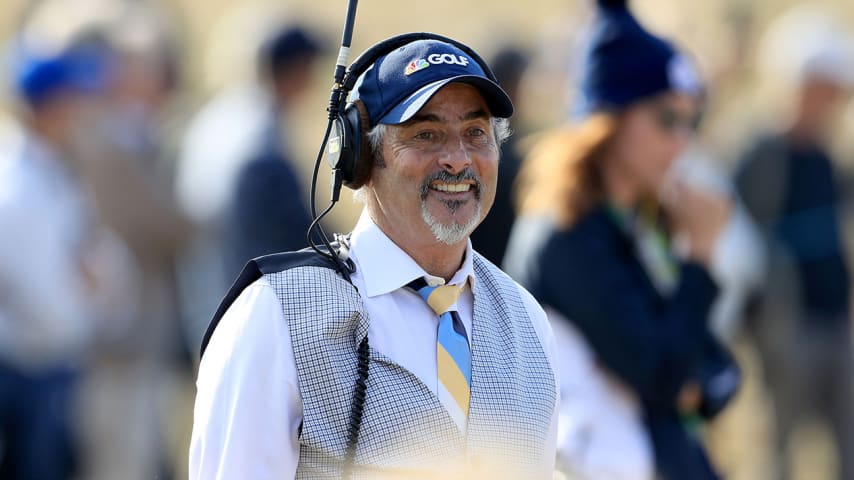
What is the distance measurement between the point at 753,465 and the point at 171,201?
423 centimetres

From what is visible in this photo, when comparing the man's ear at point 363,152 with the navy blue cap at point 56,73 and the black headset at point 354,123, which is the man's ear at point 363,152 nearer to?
the black headset at point 354,123

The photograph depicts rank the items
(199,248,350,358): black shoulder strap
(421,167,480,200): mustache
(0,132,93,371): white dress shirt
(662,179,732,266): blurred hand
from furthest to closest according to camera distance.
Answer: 1. (0,132,93,371): white dress shirt
2. (662,179,732,266): blurred hand
3. (421,167,480,200): mustache
4. (199,248,350,358): black shoulder strap

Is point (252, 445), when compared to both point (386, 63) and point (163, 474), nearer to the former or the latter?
point (386, 63)

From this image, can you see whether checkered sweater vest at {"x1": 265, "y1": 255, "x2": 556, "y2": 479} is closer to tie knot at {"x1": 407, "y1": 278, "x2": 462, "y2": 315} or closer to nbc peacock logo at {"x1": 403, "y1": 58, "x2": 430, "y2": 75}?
tie knot at {"x1": 407, "y1": 278, "x2": 462, "y2": 315}

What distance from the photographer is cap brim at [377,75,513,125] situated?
328cm

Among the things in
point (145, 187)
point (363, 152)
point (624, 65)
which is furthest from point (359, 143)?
point (145, 187)

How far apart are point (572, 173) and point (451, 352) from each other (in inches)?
71.5

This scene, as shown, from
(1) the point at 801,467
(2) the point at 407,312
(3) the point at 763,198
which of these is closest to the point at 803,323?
(3) the point at 763,198

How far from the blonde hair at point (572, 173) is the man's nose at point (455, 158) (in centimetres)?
147

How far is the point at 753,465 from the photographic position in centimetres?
890

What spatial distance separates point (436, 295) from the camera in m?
3.36

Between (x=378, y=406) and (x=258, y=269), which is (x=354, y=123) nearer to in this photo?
(x=258, y=269)

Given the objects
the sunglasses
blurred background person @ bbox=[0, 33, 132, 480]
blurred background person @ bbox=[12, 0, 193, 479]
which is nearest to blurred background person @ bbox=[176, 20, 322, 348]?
blurred background person @ bbox=[12, 0, 193, 479]

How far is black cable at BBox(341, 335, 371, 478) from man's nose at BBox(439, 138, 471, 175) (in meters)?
0.52
